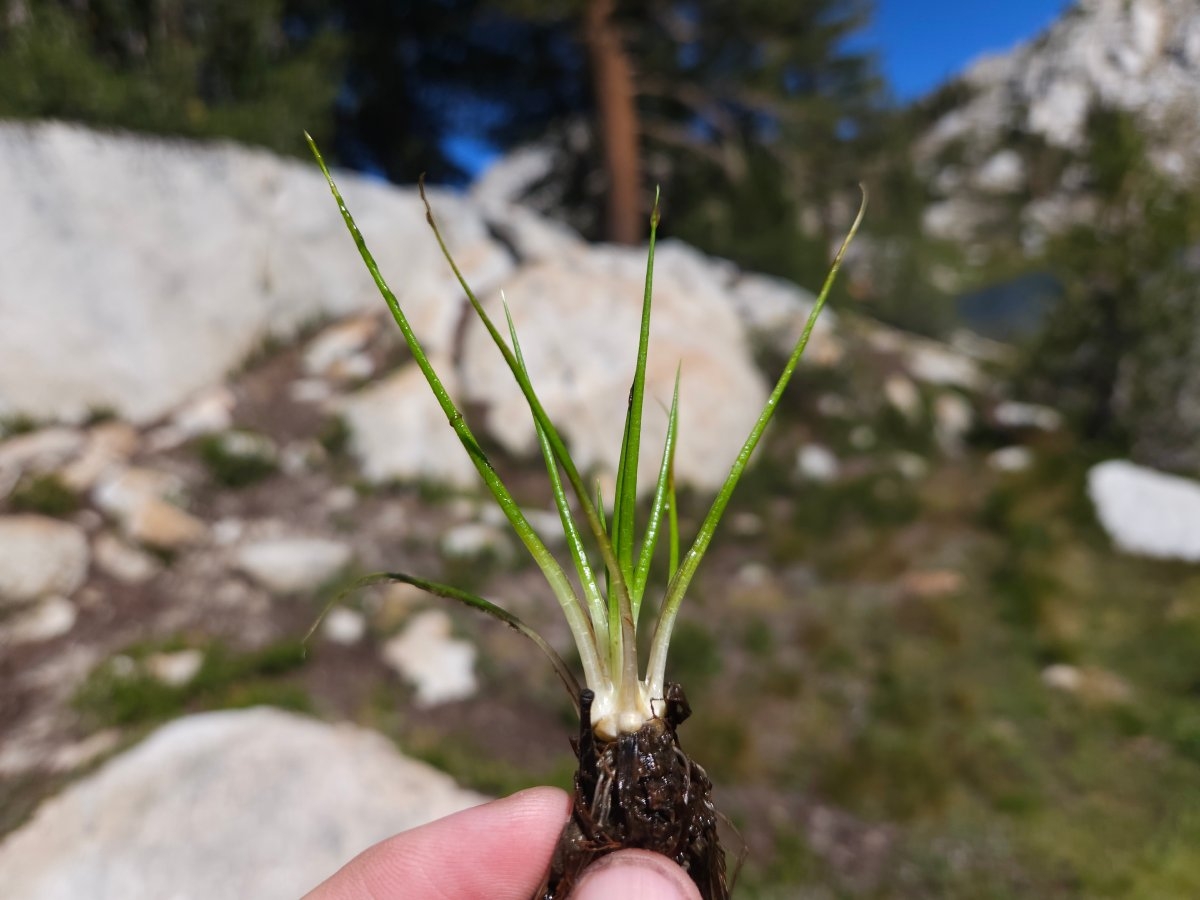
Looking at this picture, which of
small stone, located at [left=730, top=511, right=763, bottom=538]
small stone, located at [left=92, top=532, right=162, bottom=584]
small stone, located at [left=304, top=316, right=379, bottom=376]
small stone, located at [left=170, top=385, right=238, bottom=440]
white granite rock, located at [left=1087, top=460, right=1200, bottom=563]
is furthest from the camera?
small stone, located at [left=304, top=316, right=379, bottom=376]

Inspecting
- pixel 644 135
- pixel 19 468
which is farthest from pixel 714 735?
pixel 644 135

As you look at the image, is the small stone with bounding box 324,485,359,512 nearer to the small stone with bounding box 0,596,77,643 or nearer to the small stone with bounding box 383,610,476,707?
the small stone with bounding box 383,610,476,707

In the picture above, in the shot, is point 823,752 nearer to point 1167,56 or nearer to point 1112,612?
point 1112,612

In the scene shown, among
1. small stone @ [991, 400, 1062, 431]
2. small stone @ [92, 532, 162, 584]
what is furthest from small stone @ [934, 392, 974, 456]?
small stone @ [92, 532, 162, 584]

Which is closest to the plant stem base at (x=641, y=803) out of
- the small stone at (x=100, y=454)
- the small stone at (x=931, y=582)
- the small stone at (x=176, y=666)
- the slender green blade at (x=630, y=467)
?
the slender green blade at (x=630, y=467)

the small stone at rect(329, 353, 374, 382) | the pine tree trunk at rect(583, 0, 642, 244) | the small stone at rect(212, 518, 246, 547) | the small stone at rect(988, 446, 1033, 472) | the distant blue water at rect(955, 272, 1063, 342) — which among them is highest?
the distant blue water at rect(955, 272, 1063, 342)

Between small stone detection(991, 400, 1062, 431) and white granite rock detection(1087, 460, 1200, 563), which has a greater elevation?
small stone detection(991, 400, 1062, 431)

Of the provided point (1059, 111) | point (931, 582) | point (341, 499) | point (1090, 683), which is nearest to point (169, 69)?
point (341, 499)
